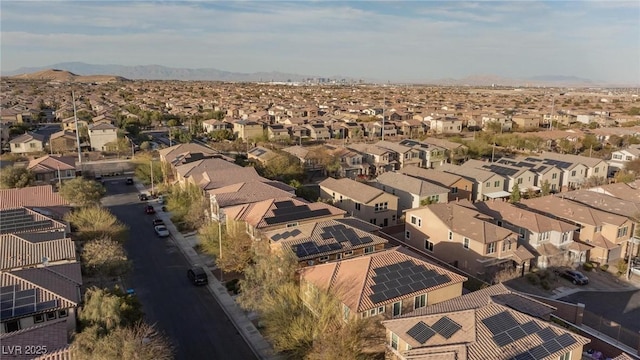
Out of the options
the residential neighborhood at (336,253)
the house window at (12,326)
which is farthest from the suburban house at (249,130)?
the house window at (12,326)

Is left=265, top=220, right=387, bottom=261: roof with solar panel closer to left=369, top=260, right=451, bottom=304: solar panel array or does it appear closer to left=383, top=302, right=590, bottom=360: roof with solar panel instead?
left=369, top=260, right=451, bottom=304: solar panel array

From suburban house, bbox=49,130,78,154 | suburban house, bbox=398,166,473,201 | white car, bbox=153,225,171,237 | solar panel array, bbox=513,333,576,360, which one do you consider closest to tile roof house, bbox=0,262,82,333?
white car, bbox=153,225,171,237

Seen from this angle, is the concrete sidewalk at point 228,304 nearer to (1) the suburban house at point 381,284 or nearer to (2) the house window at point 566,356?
(1) the suburban house at point 381,284

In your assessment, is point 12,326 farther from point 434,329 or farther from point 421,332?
point 434,329

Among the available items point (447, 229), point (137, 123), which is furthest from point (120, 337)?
point (137, 123)

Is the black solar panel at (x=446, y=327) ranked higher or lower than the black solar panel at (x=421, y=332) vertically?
higher
